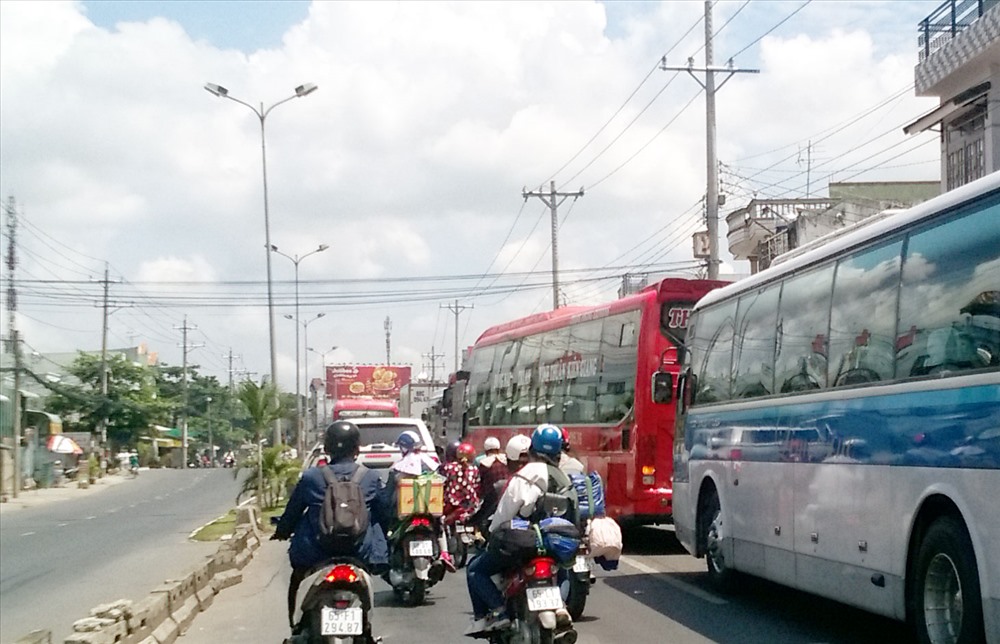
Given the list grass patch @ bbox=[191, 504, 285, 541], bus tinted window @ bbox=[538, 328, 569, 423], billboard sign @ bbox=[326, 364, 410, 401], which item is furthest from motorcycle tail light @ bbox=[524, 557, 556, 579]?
billboard sign @ bbox=[326, 364, 410, 401]

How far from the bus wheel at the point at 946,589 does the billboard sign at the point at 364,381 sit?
133 feet

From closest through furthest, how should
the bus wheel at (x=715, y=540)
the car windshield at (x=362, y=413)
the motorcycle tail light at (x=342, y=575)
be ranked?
1. the motorcycle tail light at (x=342, y=575)
2. the bus wheel at (x=715, y=540)
3. the car windshield at (x=362, y=413)

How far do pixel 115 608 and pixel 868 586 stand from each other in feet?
18.8

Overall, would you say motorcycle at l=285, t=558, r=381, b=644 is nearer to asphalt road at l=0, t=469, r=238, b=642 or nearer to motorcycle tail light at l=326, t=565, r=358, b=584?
motorcycle tail light at l=326, t=565, r=358, b=584

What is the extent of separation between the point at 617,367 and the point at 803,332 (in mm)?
7313

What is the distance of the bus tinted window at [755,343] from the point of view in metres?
11.1

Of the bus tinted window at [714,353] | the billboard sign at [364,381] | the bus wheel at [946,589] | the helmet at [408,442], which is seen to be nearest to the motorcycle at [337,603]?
the bus wheel at [946,589]

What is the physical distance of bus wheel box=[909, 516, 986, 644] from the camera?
23.7ft

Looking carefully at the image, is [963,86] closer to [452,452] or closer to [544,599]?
[452,452]

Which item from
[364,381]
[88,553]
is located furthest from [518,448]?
[364,381]

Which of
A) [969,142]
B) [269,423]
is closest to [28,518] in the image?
[269,423]

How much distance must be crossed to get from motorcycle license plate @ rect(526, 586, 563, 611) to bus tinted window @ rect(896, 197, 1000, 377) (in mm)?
2753

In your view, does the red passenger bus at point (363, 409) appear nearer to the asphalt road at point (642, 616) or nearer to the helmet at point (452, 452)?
the asphalt road at point (642, 616)

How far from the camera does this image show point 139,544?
24.8m
